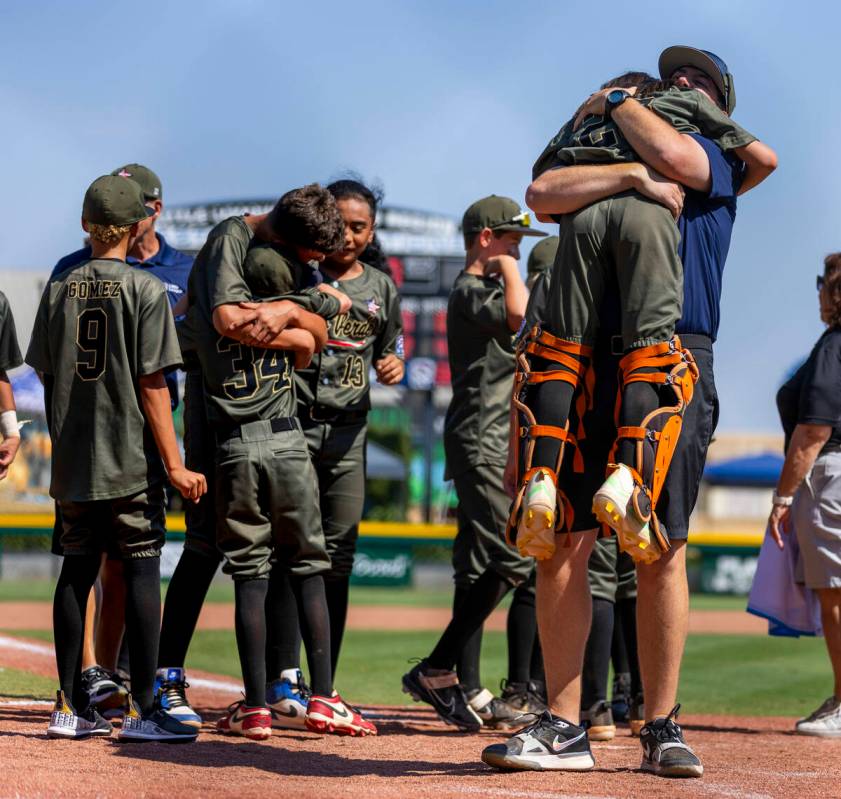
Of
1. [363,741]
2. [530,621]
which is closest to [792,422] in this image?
[530,621]

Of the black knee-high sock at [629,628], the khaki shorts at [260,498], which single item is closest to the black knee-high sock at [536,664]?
the black knee-high sock at [629,628]

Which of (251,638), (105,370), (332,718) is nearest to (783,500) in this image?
(332,718)

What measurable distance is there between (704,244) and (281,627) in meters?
2.34

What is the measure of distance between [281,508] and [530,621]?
1.73 meters

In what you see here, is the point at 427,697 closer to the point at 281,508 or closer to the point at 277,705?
the point at 277,705

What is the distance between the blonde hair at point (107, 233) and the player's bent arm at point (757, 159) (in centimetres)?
210

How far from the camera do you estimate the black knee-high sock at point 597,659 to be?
544 centimetres

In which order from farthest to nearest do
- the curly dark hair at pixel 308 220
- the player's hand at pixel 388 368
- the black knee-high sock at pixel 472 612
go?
the player's hand at pixel 388 368 → the black knee-high sock at pixel 472 612 → the curly dark hair at pixel 308 220

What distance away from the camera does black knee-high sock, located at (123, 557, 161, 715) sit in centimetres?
443

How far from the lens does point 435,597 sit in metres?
18.6

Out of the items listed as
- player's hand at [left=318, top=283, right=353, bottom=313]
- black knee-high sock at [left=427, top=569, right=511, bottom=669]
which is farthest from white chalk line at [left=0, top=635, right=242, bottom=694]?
player's hand at [left=318, top=283, right=353, bottom=313]

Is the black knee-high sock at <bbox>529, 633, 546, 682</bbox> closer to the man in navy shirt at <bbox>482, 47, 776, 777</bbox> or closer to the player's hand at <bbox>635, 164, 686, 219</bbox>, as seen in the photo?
the man in navy shirt at <bbox>482, 47, 776, 777</bbox>

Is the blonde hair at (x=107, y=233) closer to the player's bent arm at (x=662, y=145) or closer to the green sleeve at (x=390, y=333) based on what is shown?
the green sleeve at (x=390, y=333)

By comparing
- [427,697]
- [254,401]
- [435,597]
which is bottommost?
[435,597]
